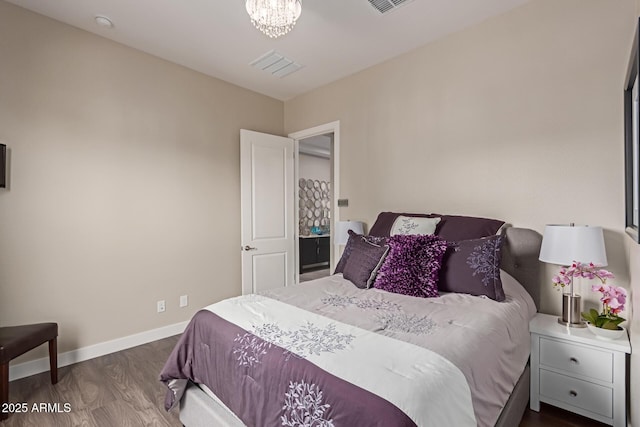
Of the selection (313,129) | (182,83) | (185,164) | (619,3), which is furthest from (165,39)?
(619,3)

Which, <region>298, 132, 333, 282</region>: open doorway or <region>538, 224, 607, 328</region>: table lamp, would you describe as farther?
<region>298, 132, 333, 282</region>: open doorway

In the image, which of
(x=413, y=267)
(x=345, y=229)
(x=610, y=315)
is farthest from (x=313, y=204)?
(x=610, y=315)

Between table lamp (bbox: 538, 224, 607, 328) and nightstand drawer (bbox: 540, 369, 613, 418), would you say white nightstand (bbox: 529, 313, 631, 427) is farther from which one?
table lamp (bbox: 538, 224, 607, 328)

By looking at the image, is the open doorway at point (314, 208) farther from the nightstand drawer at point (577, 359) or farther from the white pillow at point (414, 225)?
the nightstand drawer at point (577, 359)

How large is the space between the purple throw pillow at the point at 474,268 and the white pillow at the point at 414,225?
36 cm

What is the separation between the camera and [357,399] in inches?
37.6

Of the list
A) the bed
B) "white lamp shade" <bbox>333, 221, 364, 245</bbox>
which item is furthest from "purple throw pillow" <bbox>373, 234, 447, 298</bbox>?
"white lamp shade" <bbox>333, 221, 364, 245</bbox>

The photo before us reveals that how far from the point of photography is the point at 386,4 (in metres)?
2.27

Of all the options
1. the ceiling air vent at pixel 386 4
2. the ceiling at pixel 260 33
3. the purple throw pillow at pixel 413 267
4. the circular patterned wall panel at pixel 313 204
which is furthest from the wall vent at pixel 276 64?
the circular patterned wall panel at pixel 313 204

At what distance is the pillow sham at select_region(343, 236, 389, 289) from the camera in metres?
2.16

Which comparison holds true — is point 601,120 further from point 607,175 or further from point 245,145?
point 245,145

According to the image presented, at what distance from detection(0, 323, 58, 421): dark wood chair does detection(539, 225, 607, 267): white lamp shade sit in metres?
3.27

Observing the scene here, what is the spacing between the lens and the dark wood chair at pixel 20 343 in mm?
1836

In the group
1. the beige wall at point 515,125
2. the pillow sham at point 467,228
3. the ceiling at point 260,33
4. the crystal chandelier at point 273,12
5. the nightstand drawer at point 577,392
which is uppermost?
the ceiling at point 260,33
